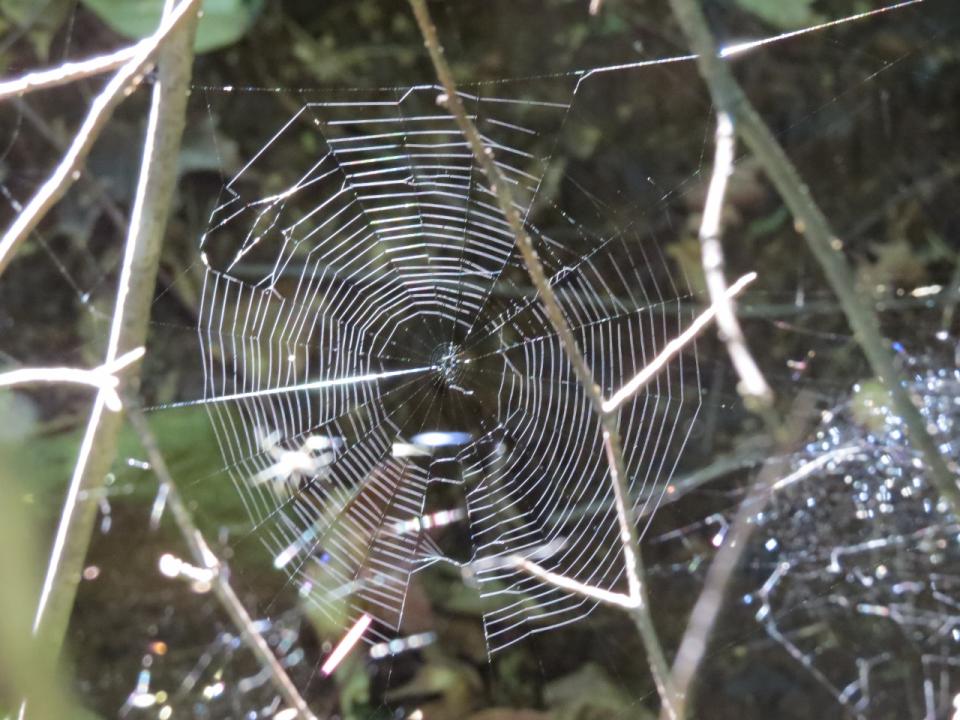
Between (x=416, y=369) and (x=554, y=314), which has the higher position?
(x=416, y=369)

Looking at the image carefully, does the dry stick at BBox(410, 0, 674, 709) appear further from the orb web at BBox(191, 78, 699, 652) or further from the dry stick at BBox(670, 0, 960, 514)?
the orb web at BBox(191, 78, 699, 652)

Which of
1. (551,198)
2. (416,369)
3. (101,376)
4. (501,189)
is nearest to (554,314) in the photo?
(501,189)

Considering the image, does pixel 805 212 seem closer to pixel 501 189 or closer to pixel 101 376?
pixel 501 189

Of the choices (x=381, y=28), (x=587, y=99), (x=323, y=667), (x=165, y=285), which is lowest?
(x=323, y=667)

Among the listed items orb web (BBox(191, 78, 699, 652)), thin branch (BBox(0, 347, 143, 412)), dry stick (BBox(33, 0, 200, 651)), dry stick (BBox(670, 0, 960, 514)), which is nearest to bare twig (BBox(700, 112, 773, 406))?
dry stick (BBox(670, 0, 960, 514))

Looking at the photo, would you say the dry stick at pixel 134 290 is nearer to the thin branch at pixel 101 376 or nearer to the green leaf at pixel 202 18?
the thin branch at pixel 101 376

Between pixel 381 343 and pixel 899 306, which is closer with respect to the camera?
pixel 899 306

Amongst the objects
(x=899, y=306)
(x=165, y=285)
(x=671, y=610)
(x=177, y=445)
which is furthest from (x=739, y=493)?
(x=165, y=285)

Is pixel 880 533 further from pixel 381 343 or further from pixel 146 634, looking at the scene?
pixel 146 634
